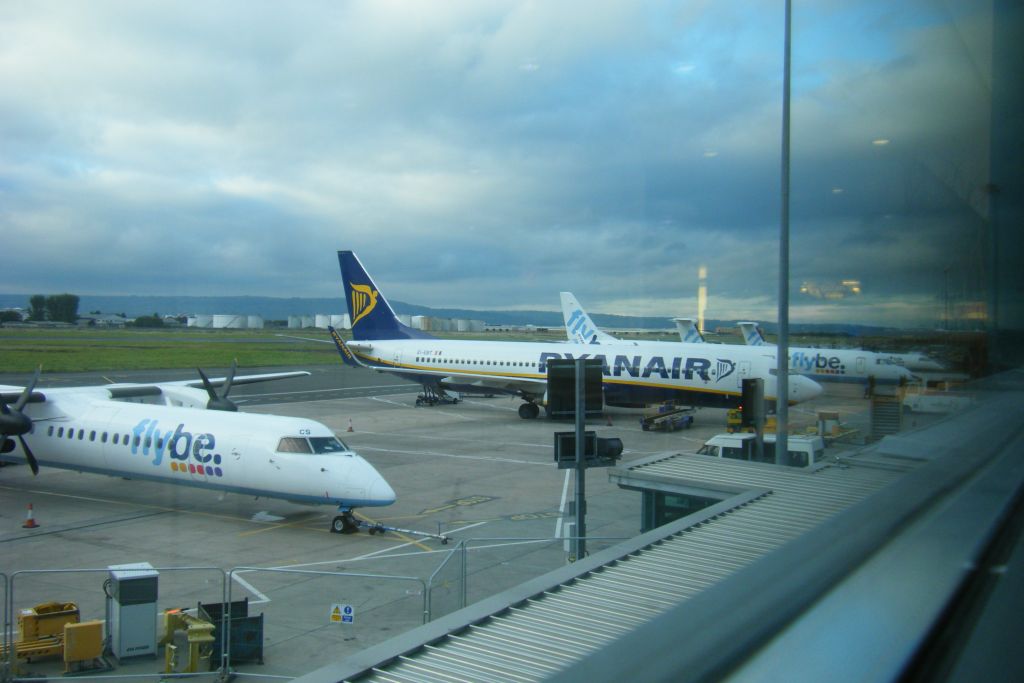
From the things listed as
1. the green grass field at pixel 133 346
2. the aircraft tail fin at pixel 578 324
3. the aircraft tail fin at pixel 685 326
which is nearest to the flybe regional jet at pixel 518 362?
the aircraft tail fin at pixel 578 324

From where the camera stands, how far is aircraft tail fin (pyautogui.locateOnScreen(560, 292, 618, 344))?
50.5 feet

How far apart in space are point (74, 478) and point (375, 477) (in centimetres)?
651

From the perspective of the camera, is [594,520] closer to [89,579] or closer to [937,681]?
[89,579]

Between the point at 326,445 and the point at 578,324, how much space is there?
860cm

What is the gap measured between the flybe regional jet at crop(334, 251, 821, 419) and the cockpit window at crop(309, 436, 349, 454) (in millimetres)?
7451

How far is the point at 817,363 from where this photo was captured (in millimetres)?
7215

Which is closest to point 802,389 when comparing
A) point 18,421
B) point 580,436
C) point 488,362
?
point 580,436

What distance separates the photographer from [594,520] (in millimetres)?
10953

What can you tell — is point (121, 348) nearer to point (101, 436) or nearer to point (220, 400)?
point (101, 436)

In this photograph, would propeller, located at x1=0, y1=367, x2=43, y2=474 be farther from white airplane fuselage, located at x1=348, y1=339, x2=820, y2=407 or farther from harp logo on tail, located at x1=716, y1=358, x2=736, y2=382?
harp logo on tail, located at x1=716, y1=358, x2=736, y2=382

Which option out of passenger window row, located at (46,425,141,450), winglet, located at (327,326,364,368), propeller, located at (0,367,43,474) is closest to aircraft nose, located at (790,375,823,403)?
passenger window row, located at (46,425,141,450)

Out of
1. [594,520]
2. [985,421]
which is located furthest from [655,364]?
[985,421]

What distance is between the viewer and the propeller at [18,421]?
11219mm

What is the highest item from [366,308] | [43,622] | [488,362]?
[366,308]
